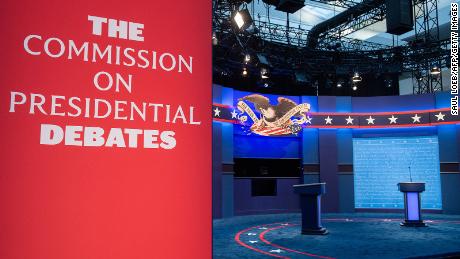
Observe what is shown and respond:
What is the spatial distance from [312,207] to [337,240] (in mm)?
1059

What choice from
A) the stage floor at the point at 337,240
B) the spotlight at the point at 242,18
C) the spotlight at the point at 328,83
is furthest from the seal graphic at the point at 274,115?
the spotlight at the point at 242,18

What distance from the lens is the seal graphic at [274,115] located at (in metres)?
13.0

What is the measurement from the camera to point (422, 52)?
13.6 metres

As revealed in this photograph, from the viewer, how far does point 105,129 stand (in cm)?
193

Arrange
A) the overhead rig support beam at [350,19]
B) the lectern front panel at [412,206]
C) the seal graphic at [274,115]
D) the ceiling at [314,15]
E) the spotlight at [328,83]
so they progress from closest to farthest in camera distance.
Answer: the lectern front panel at [412,206], the overhead rig support beam at [350,19], the seal graphic at [274,115], the ceiling at [314,15], the spotlight at [328,83]

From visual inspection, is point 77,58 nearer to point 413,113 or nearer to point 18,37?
point 18,37

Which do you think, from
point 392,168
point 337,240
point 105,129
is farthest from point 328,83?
point 105,129

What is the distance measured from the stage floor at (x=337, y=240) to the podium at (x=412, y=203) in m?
0.31

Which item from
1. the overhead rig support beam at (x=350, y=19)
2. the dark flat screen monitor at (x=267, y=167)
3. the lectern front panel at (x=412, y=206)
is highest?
the overhead rig support beam at (x=350, y=19)

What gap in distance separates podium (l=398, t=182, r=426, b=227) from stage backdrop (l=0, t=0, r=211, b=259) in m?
9.14

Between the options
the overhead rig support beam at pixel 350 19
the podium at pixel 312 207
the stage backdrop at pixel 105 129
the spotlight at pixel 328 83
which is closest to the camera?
the stage backdrop at pixel 105 129

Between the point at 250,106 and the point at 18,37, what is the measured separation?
11450 mm

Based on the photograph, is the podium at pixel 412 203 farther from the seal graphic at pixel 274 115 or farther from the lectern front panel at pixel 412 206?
the seal graphic at pixel 274 115

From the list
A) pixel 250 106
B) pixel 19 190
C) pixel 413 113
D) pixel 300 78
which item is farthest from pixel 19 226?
pixel 413 113
